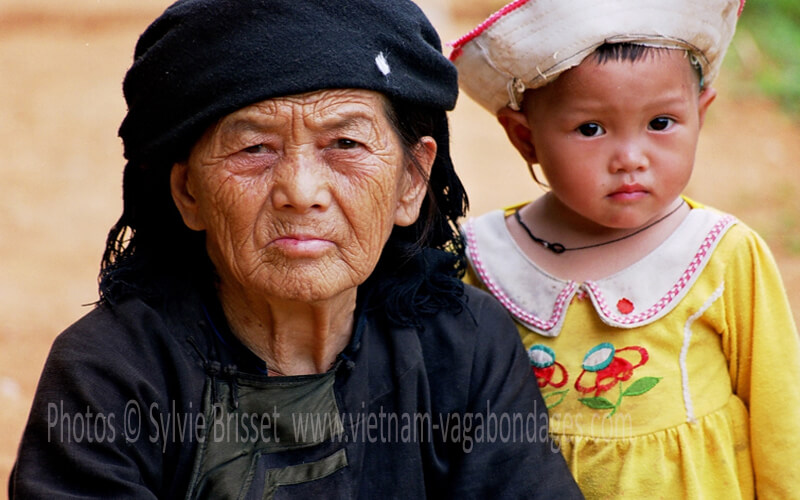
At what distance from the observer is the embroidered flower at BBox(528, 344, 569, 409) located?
2916mm

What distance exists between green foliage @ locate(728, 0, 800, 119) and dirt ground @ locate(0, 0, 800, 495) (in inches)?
8.1

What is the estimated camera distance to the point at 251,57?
2.25 metres

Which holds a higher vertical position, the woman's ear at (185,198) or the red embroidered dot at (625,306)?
the woman's ear at (185,198)

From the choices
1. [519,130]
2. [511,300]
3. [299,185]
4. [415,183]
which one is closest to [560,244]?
[511,300]

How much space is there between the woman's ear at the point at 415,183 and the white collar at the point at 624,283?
1.73 feet

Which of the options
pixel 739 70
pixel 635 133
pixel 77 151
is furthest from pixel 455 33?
pixel 635 133

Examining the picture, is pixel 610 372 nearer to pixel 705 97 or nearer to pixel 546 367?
pixel 546 367

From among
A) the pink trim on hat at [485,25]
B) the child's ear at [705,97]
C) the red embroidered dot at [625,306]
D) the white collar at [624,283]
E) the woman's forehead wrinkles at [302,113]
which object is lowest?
the red embroidered dot at [625,306]

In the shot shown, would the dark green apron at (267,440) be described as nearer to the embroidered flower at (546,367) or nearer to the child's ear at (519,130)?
the embroidered flower at (546,367)

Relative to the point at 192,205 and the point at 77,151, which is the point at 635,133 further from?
the point at 77,151

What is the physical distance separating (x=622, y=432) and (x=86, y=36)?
11798 millimetres

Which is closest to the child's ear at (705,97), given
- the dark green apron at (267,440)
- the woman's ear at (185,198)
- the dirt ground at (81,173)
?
the dark green apron at (267,440)

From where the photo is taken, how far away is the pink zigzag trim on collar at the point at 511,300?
2938 mm

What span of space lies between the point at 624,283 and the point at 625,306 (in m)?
0.07
